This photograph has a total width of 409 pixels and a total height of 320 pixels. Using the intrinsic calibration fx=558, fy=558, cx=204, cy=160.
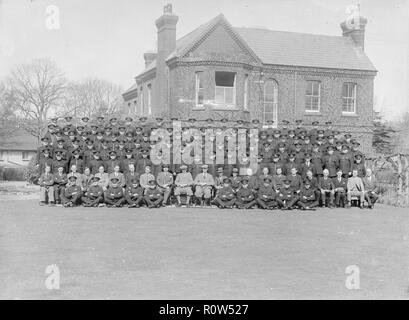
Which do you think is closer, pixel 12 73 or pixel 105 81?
pixel 12 73

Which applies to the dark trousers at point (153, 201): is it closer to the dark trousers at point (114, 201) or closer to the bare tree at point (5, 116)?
the dark trousers at point (114, 201)

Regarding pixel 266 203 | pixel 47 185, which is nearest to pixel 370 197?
pixel 266 203

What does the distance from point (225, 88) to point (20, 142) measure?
121 ft

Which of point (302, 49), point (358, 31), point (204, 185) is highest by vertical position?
point (358, 31)

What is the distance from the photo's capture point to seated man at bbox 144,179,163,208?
15438mm

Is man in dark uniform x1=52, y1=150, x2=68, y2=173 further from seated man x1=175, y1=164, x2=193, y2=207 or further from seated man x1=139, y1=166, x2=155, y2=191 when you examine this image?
seated man x1=175, y1=164, x2=193, y2=207

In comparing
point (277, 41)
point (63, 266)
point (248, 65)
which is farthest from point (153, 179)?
point (277, 41)

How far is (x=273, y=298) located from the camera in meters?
6.49

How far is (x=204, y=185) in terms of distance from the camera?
16.4 metres

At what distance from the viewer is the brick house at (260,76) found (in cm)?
2669

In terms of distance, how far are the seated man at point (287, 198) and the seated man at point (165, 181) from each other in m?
3.18

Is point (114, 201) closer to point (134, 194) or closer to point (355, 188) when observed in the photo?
point (134, 194)

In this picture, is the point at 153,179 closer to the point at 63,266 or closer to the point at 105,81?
the point at 63,266
